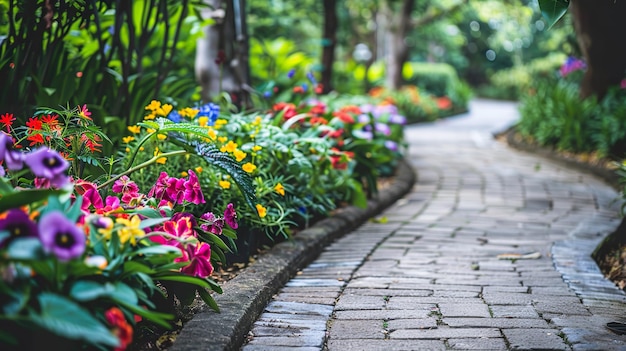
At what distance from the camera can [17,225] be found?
1.87 m

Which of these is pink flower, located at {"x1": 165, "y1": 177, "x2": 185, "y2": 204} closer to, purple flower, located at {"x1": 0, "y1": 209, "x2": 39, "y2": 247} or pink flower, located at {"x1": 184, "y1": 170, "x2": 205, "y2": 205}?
pink flower, located at {"x1": 184, "y1": 170, "x2": 205, "y2": 205}

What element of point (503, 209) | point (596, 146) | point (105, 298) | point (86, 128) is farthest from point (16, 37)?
point (596, 146)

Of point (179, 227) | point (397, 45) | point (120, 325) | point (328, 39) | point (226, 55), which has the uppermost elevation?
point (397, 45)

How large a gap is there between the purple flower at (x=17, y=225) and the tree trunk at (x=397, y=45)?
15.3m

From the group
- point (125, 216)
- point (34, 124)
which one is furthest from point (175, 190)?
point (34, 124)

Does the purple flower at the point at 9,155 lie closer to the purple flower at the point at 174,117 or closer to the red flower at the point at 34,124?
the red flower at the point at 34,124

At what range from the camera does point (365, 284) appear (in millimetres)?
3658

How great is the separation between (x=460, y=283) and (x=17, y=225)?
2388 millimetres

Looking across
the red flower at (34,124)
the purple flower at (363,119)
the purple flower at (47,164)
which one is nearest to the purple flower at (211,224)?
the red flower at (34,124)

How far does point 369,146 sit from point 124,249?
388cm

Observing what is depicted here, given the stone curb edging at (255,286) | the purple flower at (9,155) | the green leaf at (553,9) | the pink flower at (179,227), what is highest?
the green leaf at (553,9)

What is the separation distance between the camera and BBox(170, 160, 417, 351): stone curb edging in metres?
2.54

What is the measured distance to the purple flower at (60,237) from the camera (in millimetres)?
1748

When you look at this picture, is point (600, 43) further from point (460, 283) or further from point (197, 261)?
point (197, 261)
